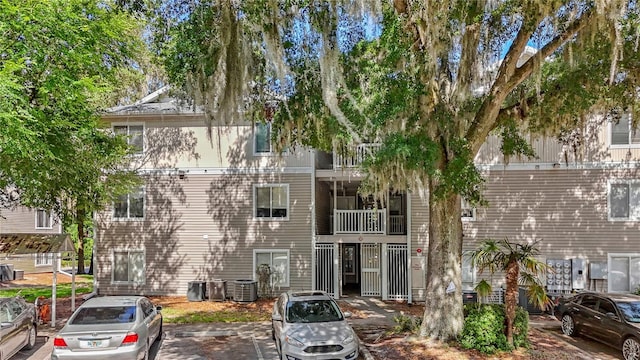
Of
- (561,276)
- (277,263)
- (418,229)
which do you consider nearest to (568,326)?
(561,276)

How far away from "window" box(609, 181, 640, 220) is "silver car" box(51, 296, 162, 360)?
16.0 meters

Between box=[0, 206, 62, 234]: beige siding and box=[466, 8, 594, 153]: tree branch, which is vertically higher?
box=[466, 8, 594, 153]: tree branch

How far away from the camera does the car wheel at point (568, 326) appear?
1248 cm

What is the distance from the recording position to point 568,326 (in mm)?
12695

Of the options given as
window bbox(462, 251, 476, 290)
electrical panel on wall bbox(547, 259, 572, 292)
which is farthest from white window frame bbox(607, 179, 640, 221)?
window bbox(462, 251, 476, 290)

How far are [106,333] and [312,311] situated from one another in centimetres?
428

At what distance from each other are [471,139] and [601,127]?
346 inches

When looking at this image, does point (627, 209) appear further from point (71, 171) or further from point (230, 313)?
point (71, 171)

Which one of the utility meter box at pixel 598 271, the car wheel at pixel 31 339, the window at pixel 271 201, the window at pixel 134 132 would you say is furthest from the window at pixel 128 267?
the utility meter box at pixel 598 271

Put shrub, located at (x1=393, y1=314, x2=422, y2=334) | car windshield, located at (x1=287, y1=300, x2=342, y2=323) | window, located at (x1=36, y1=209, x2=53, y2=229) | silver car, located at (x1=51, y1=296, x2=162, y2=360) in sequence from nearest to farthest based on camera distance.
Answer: silver car, located at (x1=51, y1=296, x2=162, y2=360) < car windshield, located at (x1=287, y1=300, x2=342, y2=323) < shrub, located at (x1=393, y1=314, x2=422, y2=334) < window, located at (x1=36, y1=209, x2=53, y2=229)

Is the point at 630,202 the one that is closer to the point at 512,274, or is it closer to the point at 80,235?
the point at 512,274

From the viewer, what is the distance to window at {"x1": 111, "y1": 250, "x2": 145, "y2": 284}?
18.4 m

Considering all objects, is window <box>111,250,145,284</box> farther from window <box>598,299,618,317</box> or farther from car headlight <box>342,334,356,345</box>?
window <box>598,299,618,317</box>

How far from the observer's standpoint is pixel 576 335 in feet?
40.9
